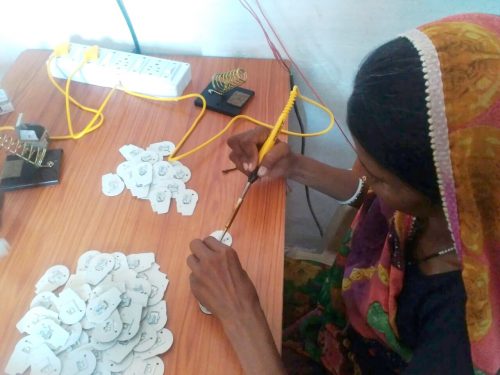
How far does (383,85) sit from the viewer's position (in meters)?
0.45

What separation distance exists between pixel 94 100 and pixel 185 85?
0.66 ft

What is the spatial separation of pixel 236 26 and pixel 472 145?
655 mm

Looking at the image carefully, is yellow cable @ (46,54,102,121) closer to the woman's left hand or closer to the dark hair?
the woman's left hand

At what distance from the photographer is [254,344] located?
20.4 inches

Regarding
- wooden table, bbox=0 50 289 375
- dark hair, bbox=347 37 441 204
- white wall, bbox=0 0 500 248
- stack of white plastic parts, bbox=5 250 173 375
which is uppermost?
dark hair, bbox=347 37 441 204

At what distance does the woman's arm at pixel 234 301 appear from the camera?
1.69ft

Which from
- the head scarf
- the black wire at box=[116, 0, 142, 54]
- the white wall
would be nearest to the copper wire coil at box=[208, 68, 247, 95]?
the white wall

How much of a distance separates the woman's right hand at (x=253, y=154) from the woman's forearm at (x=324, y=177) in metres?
0.07

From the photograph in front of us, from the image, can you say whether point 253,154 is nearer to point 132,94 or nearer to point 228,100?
point 228,100

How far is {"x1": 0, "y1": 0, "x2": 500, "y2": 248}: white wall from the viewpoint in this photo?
85 cm

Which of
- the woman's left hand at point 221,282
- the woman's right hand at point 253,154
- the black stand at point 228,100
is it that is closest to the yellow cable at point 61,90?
the black stand at point 228,100

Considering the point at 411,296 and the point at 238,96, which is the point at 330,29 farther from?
the point at 411,296

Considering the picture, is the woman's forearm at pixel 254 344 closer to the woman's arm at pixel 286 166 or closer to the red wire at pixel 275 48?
the woman's arm at pixel 286 166

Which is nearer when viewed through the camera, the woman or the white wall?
the woman
